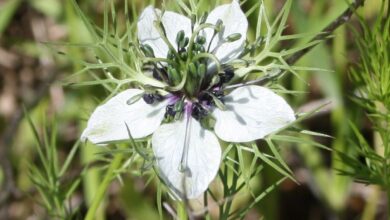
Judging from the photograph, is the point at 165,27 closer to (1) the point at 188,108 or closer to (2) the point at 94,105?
(1) the point at 188,108

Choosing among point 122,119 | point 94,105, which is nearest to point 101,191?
point 122,119

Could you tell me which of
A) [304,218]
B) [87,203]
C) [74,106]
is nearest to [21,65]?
[74,106]

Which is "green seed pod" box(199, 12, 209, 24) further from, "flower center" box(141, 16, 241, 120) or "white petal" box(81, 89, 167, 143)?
"white petal" box(81, 89, 167, 143)

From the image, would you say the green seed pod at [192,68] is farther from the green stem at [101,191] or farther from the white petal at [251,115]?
the green stem at [101,191]

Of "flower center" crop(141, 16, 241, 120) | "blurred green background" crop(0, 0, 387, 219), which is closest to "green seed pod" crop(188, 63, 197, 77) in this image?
"flower center" crop(141, 16, 241, 120)

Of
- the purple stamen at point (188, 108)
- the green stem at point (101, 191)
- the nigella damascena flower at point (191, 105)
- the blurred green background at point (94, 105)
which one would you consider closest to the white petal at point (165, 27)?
the nigella damascena flower at point (191, 105)

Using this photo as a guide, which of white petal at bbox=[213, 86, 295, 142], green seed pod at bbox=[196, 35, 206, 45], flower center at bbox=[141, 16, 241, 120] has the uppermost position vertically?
green seed pod at bbox=[196, 35, 206, 45]

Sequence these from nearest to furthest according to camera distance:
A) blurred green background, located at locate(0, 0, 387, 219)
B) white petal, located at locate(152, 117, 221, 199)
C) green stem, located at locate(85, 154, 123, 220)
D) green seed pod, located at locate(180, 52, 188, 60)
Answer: white petal, located at locate(152, 117, 221, 199)
green seed pod, located at locate(180, 52, 188, 60)
green stem, located at locate(85, 154, 123, 220)
blurred green background, located at locate(0, 0, 387, 219)

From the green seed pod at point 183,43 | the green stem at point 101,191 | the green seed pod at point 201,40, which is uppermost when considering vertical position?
the green seed pod at point 201,40
